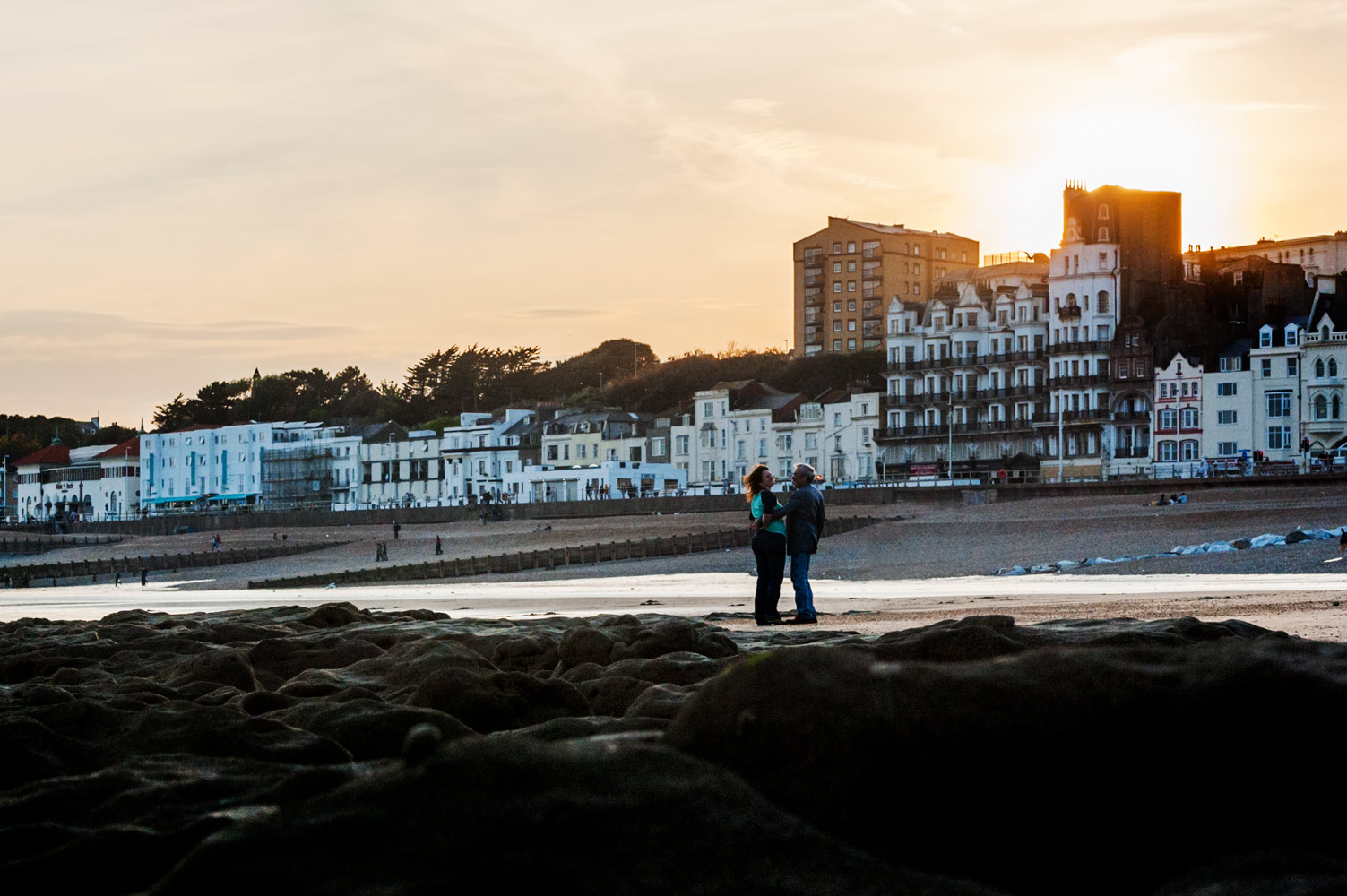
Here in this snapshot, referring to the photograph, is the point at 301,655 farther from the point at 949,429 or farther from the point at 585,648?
the point at 949,429

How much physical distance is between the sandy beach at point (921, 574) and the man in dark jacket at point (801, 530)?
501 mm

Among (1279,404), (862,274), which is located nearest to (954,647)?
(1279,404)

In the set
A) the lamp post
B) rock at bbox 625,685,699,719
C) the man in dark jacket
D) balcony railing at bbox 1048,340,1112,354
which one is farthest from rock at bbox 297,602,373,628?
the lamp post

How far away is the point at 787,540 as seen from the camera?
15.4 metres

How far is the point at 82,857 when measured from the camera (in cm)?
381

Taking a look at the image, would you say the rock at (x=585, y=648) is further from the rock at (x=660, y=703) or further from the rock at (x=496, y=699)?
the rock at (x=660, y=703)

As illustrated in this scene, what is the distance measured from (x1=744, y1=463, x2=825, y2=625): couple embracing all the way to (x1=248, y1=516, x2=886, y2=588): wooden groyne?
32.1 meters

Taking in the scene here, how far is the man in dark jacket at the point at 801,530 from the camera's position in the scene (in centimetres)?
1507

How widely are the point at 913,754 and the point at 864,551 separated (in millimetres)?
44055

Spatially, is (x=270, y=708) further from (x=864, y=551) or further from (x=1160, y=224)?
(x=1160, y=224)

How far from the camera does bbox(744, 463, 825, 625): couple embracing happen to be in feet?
49.6

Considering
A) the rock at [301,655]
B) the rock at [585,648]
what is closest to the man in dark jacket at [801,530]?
the rock at [301,655]

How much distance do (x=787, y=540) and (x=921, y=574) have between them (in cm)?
1954

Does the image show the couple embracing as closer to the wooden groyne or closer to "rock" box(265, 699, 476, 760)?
"rock" box(265, 699, 476, 760)
